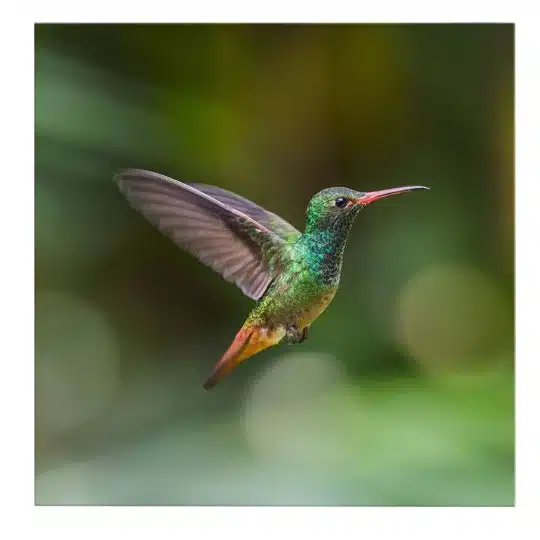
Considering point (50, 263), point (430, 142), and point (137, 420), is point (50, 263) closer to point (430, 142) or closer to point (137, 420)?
point (137, 420)

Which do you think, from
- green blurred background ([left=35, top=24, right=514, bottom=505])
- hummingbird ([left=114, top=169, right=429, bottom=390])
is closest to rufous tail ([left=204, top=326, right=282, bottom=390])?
hummingbird ([left=114, top=169, right=429, bottom=390])

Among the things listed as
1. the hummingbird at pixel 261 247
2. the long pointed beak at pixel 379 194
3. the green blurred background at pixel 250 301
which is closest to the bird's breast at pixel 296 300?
the hummingbird at pixel 261 247

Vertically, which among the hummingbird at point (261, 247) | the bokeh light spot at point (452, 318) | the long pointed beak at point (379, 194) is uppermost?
the long pointed beak at point (379, 194)

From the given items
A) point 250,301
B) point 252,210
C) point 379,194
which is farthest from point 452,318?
point 379,194

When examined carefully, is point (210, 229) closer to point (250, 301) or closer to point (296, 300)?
point (296, 300)

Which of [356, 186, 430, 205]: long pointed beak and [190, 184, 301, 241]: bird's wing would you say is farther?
[190, 184, 301, 241]: bird's wing

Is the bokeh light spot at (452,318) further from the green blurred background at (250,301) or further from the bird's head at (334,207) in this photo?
the bird's head at (334,207)

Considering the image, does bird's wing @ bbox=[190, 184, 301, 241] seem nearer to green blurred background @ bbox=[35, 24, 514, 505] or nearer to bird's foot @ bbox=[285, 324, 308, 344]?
bird's foot @ bbox=[285, 324, 308, 344]

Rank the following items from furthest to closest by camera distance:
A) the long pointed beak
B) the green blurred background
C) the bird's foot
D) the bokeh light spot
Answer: the bokeh light spot < the green blurred background < the bird's foot < the long pointed beak
